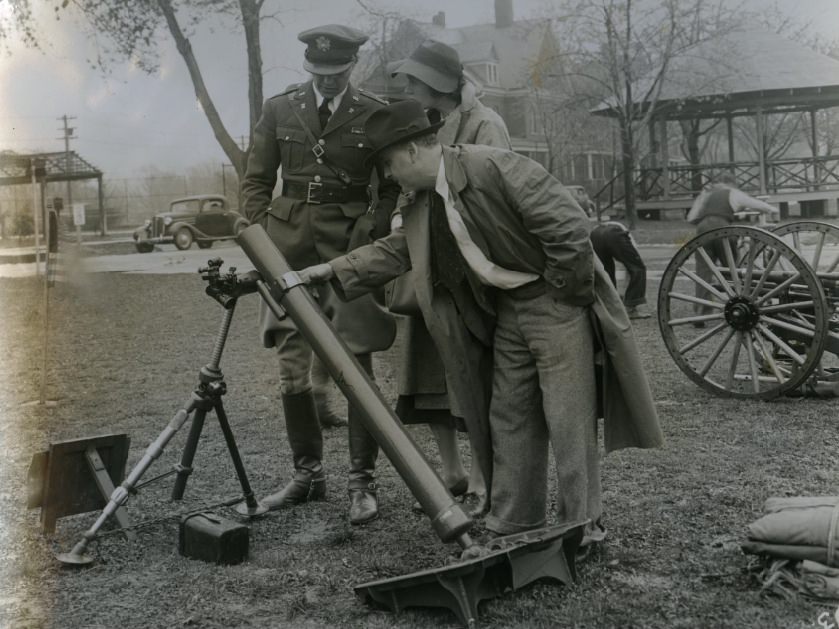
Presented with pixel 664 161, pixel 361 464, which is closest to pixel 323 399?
pixel 361 464

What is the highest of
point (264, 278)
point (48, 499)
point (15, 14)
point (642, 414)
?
point (15, 14)

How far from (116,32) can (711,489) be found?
25.3 ft

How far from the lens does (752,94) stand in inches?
950

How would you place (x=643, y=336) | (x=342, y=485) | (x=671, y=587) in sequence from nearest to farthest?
(x=671, y=587) → (x=342, y=485) → (x=643, y=336)

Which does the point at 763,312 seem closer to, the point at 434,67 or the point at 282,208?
the point at 434,67

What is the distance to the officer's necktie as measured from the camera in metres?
3.65

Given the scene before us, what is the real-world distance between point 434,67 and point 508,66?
15920 millimetres

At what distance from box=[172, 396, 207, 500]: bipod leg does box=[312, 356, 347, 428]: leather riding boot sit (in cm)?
189

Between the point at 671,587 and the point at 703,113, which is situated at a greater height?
the point at 703,113

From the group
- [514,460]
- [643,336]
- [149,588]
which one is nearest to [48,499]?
[149,588]

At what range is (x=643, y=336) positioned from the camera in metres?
9.50

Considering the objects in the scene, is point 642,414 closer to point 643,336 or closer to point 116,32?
point 643,336

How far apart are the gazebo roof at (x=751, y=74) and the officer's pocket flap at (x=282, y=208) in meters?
20.3

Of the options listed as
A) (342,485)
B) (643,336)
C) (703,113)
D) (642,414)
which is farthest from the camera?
(703,113)
